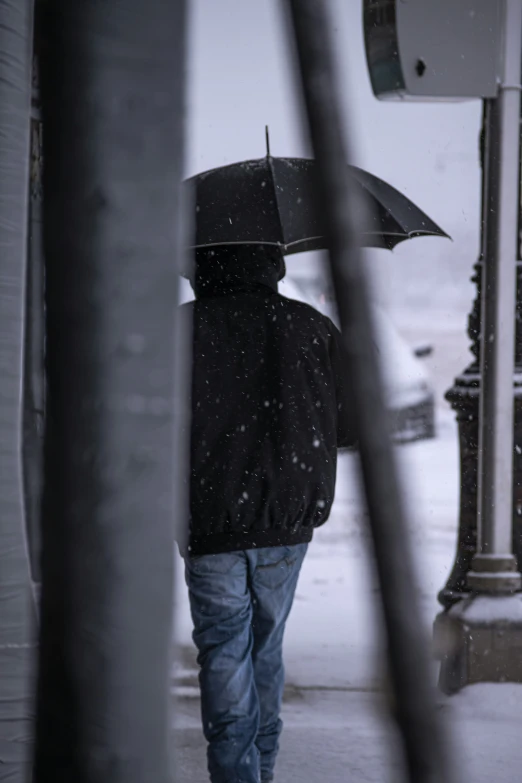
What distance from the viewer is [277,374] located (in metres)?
3.50

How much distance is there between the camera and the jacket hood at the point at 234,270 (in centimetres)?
365

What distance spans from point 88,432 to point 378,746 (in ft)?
11.3

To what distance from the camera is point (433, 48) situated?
478 centimetres

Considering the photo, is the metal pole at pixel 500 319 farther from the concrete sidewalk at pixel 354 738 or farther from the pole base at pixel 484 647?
the concrete sidewalk at pixel 354 738

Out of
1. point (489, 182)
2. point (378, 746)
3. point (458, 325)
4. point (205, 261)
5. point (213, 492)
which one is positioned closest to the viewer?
point (213, 492)

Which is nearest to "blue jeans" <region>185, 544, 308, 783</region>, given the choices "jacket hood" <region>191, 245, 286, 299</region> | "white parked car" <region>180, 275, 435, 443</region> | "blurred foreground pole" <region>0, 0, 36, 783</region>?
"blurred foreground pole" <region>0, 0, 36, 783</region>

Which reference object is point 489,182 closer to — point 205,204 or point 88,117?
point 205,204

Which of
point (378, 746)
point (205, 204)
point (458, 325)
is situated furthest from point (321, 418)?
point (458, 325)

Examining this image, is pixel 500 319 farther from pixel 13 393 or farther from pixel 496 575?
pixel 13 393

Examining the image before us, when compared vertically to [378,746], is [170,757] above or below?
above

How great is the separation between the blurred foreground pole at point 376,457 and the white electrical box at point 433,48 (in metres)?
3.67

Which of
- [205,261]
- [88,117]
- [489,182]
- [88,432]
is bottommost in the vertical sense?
[88,432]

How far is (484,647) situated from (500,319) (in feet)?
4.40

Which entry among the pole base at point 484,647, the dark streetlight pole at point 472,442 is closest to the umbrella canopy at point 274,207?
the dark streetlight pole at point 472,442
